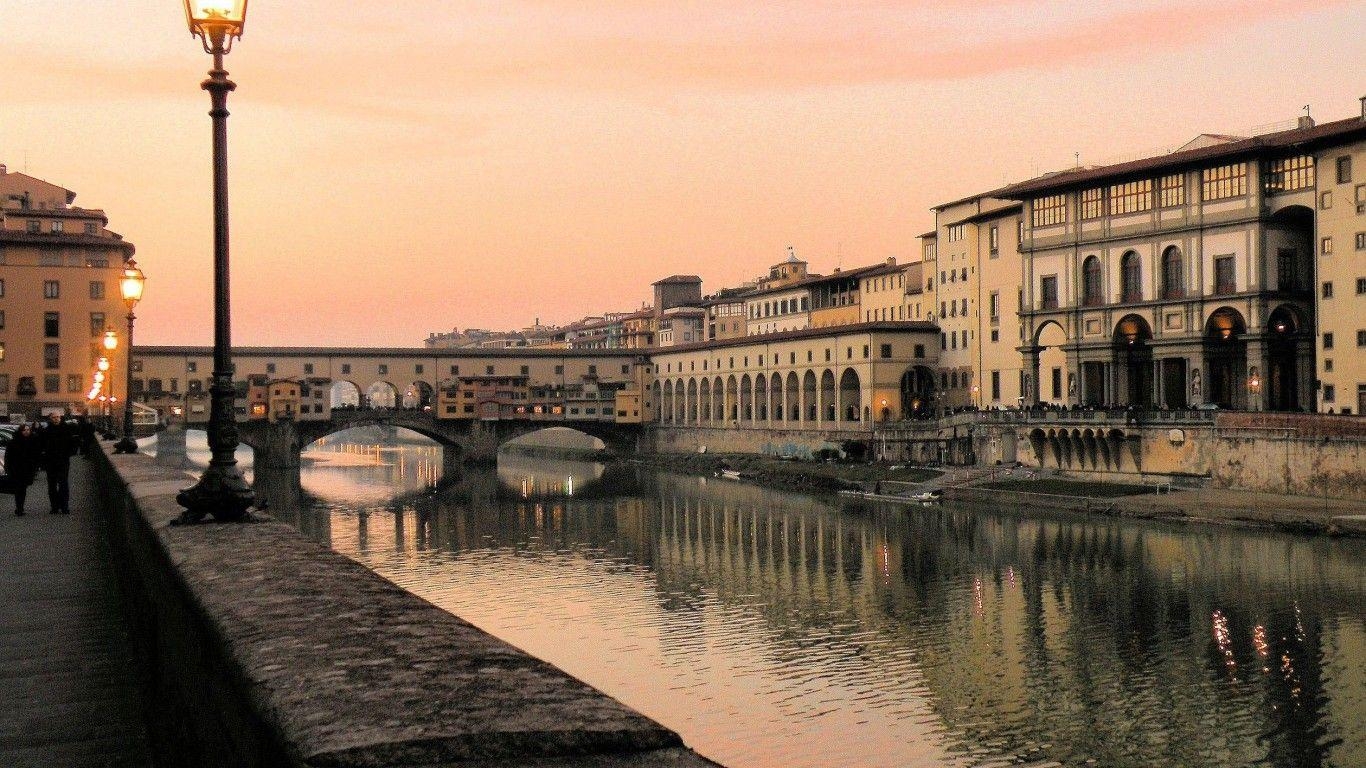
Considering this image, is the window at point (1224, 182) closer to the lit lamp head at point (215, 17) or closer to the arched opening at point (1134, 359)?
the arched opening at point (1134, 359)

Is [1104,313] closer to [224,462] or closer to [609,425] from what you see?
[609,425]

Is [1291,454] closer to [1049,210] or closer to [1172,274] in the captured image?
[1172,274]

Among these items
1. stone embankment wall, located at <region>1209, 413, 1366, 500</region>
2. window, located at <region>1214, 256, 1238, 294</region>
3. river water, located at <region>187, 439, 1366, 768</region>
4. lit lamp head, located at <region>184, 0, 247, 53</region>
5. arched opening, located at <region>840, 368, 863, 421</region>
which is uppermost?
window, located at <region>1214, 256, 1238, 294</region>

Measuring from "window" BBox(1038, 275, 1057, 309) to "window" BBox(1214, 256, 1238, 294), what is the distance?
10.7m

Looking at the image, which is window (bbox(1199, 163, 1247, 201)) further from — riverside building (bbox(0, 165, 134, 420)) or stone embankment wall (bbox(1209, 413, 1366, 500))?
riverside building (bbox(0, 165, 134, 420))

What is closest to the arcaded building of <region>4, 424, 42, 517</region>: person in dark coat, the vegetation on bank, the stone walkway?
the vegetation on bank

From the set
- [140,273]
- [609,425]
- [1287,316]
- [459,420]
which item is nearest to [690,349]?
[609,425]

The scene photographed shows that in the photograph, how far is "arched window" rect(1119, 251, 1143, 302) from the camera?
236 ft

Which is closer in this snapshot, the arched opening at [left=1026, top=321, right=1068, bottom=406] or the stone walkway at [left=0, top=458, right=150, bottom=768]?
the stone walkway at [left=0, top=458, right=150, bottom=768]

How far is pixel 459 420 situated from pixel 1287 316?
224 ft

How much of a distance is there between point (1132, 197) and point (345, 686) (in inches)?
2878

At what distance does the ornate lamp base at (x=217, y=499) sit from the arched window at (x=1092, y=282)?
224 ft

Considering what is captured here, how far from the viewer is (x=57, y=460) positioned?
22.6m

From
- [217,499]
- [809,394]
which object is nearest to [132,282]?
[217,499]
